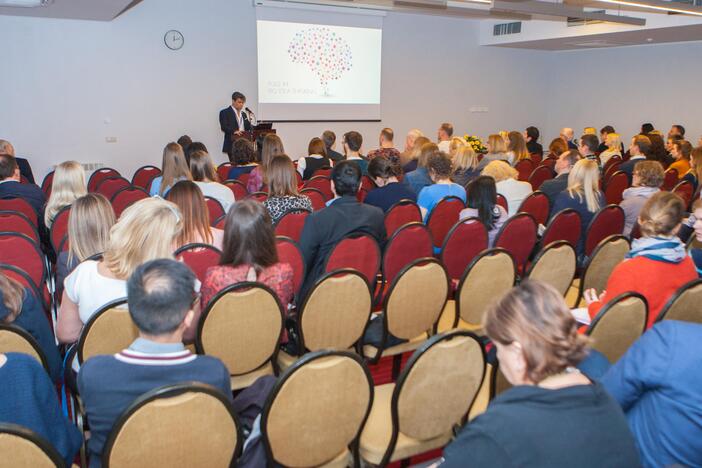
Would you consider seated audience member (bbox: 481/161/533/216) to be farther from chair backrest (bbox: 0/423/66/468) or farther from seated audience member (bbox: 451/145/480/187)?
chair backrest (bbox: 0/423/66/468)

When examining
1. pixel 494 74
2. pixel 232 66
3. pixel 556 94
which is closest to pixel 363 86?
pixel 232 66

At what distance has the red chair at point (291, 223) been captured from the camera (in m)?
4.58

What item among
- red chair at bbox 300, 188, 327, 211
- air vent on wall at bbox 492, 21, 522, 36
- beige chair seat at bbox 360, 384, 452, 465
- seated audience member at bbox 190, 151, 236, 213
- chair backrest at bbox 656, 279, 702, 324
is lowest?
beige chair seat at bbox 360, 384, 452, 465

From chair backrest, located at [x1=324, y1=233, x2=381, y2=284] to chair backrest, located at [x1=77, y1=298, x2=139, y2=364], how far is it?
4.68 ft

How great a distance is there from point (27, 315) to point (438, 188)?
12.9 feet

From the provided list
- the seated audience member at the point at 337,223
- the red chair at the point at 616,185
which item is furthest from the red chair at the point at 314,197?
the red chair at the point at 616,185

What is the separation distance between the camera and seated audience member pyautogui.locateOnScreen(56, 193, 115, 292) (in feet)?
10.4

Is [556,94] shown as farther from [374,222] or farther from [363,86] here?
[374,222]

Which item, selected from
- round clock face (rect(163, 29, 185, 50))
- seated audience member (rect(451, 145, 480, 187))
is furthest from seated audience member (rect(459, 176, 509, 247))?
round clock face (rect(163, 29, 185, 50))

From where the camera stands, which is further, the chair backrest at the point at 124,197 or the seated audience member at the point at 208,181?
the chair backrest at the point at 124,197

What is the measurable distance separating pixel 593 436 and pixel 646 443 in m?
0.71

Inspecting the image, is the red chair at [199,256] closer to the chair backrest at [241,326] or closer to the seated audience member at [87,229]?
the seated audience member at [87,229]

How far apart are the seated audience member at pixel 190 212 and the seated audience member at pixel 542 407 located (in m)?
2.59

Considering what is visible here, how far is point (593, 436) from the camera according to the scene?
1394 millimetres
